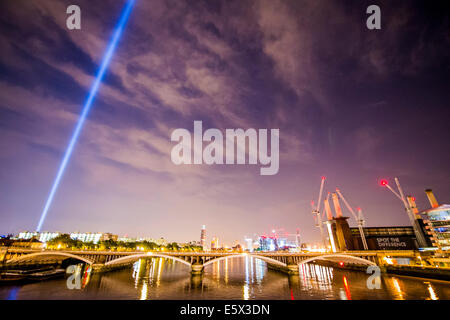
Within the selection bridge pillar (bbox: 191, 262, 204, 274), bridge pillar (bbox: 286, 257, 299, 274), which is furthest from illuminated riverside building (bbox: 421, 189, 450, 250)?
bridge pillar (bbox: 191, 262, 204, 274)

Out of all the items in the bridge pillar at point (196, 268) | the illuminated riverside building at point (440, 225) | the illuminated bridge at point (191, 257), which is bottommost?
the bridge pillar at point (196, 268)

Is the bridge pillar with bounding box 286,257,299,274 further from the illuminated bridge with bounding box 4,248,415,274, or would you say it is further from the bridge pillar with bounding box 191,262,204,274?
the bridge pillar with bounding box 191,262,204,274

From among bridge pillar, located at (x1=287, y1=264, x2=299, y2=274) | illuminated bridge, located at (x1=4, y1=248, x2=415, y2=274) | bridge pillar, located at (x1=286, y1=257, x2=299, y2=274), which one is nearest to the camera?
illuminated bridge, located at (x1=4, y1=248, x2=415, y2=274)

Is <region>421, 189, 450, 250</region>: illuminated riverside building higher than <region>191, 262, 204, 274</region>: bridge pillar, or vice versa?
<region>421, 189, 450, 250</region>: illuminated riverside building

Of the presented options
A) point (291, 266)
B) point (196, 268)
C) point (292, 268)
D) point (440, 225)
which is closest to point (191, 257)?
point (196, 268)

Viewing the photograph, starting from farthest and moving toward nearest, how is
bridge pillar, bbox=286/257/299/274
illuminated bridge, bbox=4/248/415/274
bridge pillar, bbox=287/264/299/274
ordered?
1. bridge pillar, bbox=286/257/299/274
2. bridge pillar, bbox=287/264/299/274
3. illuminated bridge, bbox=4/248/415/274

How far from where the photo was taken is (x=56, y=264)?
257ft

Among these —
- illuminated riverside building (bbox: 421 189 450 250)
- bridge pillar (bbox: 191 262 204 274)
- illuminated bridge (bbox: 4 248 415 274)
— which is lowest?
bridge pillar (bbox: 191 262 204 274)

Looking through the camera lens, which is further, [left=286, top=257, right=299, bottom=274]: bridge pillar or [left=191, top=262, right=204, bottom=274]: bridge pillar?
[left=286, top=257, right=299, bottom=274]: bridge pillar

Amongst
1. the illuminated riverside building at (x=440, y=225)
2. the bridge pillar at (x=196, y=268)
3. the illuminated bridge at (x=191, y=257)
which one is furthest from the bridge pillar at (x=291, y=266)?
the illuminated riverside building at (x=440, y=225)

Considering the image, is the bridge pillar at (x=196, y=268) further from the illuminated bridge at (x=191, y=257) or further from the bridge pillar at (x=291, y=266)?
the bridge pillar at (x=291, y=266)
